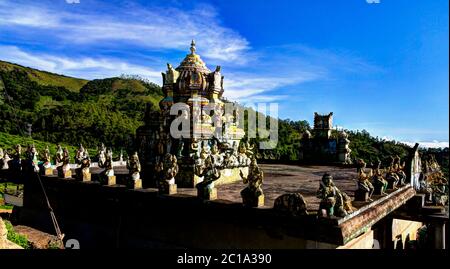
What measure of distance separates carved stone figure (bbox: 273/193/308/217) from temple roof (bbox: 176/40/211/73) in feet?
30.3

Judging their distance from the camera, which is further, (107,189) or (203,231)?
(107,189)

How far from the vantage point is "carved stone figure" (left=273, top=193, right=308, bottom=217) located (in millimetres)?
7734

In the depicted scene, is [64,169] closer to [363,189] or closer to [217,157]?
[217,157]

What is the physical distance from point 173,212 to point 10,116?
163 feet

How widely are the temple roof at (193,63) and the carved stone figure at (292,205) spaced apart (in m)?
9.25

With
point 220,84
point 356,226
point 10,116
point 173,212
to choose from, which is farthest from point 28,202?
point 10,116

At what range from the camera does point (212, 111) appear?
15539 millimetres

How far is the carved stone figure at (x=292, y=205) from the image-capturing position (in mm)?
7734

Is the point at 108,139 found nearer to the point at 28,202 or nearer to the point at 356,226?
the point at 28,202

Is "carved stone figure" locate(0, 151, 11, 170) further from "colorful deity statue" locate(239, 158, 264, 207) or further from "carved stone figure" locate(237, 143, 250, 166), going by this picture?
"colorful deity statue" locate(239, 158, 264, 207)

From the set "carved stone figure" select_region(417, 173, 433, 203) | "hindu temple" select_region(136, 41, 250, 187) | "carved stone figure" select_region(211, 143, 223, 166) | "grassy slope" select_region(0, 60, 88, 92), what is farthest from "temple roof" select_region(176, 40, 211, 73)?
"grassy slope" select_region(0, 60, 88, 92)

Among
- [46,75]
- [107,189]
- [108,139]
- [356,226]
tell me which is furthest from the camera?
[46,75]

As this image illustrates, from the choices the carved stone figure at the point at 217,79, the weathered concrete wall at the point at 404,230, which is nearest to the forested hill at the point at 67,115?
the carved stone figure at the point at 217,79

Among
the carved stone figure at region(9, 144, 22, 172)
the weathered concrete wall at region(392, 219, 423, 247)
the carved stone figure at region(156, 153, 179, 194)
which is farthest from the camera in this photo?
the weathered concrete wall at region(392, 219, 423, 247)
